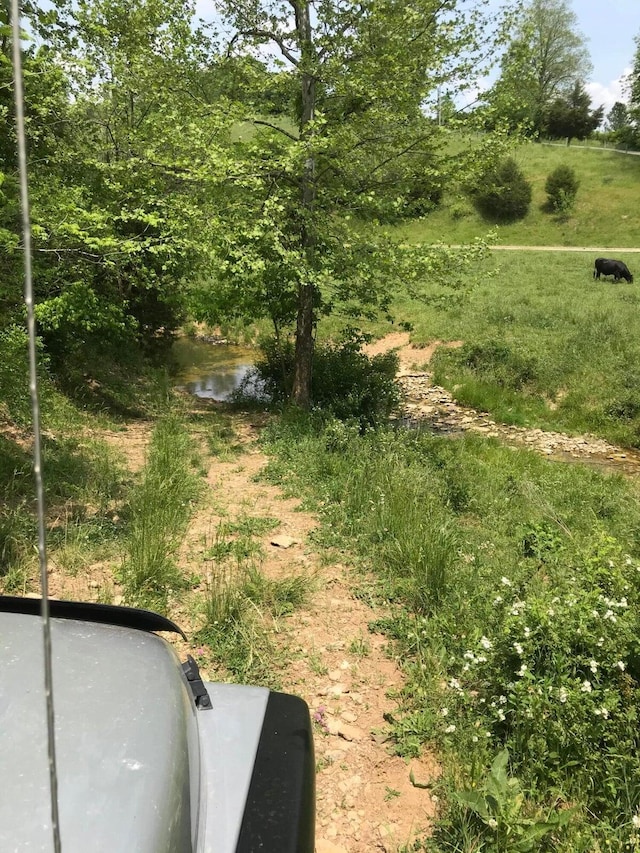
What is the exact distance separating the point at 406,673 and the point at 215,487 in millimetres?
3832

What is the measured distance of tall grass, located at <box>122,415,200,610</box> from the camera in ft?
14.7

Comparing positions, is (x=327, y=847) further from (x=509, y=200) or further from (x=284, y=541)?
(x=509, y=200)

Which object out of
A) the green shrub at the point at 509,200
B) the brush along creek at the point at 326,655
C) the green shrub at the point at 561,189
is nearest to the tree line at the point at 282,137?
the brush along creek at the point at 326,655

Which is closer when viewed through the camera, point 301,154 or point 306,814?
point 306,814

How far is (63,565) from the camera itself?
4.71m

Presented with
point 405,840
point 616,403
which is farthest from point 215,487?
point 616,403

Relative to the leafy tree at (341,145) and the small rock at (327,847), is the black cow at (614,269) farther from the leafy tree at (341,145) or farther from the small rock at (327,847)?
the small rock at (327,847)

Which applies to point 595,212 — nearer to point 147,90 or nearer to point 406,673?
point 147,90

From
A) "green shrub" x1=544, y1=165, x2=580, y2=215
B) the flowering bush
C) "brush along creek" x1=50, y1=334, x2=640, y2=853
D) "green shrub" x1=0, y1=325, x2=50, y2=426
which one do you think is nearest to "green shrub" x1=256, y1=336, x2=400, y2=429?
"brush along creek" x1=50, y1=334, x2=640, y2=853

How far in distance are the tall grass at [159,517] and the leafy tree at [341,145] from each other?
275cm

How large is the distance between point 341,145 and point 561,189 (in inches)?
1507

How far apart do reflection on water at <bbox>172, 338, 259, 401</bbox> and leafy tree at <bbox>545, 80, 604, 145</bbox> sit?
169ft

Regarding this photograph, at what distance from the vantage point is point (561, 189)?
4044 centimetres

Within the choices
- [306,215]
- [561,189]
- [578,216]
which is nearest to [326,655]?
[306,215]
